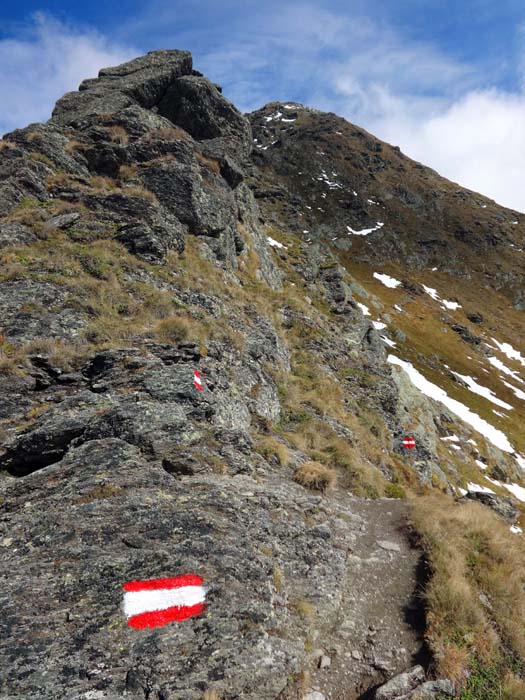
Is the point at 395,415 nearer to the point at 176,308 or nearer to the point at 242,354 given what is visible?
the point at 242,354

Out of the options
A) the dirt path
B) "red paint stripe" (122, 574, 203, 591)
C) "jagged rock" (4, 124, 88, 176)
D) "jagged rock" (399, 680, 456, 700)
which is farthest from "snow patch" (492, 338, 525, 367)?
"red paint stripe" (122, 574, 203, 591)

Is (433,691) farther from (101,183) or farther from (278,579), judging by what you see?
(101,183)

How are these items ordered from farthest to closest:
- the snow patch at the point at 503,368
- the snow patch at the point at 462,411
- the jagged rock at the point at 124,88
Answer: the snow patch at the point at 503,368
the snow patch at the point at 462,411
the jagged rock at the point at 124,88

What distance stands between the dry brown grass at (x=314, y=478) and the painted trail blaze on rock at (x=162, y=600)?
6.51 metres

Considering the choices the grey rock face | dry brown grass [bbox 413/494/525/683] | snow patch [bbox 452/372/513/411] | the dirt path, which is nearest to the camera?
the grey rock face

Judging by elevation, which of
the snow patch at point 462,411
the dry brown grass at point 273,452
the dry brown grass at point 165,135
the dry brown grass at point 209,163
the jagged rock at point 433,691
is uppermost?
the dry brown grass at point 165,135

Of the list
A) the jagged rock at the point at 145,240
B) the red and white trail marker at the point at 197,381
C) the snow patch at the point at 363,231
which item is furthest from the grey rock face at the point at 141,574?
the snow patch at the point at 363,231

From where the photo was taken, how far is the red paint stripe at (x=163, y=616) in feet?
24.4

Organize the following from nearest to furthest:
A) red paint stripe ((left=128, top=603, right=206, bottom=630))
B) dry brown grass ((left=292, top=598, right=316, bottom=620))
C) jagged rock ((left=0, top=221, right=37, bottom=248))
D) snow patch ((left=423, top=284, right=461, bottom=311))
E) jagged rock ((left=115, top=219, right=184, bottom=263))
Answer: red paint stripe ((left=128, top=603, right=206, bottom=630)) → dry brown grass ((left=292, top=598, right=316, bottom=620)) → jagged rock ((left=0, top=221, right=37, bottom=248)) → jagged rock ((left=115, top=219, right=184, bottom=263)) → snow patch ((left=423, top=284, right=461, bottom=311))

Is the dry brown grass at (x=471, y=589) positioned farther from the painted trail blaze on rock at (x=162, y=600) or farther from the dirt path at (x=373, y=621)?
the painted trail blaze on rock at (x=162, y=600)

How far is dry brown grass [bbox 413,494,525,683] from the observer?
8.21m

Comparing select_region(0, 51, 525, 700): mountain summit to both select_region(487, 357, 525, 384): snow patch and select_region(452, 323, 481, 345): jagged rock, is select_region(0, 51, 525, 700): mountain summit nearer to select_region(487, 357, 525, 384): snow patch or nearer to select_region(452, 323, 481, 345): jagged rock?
select_region(487, 357, 525, 384): snow patch

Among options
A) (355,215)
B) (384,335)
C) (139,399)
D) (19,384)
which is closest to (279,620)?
(139,399)

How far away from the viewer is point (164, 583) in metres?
8.01
